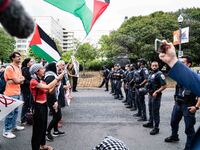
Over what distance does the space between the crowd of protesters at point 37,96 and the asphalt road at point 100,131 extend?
1.11ft

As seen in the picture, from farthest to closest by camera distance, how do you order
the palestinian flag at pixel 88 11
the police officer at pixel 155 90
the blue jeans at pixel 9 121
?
the police officer at pixel 155 90
the blue jeans at pixel 9 121
the palestinian flag at pixel 88 11

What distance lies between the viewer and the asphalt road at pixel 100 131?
21.3 feet

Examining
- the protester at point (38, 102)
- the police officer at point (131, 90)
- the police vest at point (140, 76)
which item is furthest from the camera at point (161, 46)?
the police officer at point (131, 90)

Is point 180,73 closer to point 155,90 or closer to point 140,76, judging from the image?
point 155,90

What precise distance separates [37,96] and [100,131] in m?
2.71

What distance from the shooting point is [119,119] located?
9.31 metres

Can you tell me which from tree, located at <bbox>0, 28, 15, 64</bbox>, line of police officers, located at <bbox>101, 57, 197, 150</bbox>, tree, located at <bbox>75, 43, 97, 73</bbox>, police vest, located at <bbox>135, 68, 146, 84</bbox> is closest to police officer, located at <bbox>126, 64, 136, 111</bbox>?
line of police officers, located at <bbox>101, 57, 197, 150</bbox>

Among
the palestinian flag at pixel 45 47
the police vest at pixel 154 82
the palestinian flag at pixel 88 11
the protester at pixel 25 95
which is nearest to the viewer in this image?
the palestinian flag at pixel 88 11

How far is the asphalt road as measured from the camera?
649cm

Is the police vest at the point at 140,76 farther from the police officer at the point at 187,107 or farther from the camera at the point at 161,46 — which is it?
the camera at the point at 161,46

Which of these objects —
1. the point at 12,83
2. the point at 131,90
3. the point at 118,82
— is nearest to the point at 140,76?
the point at 131,90

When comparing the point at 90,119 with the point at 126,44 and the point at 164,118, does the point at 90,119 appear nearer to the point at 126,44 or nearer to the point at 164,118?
the point at 164,118

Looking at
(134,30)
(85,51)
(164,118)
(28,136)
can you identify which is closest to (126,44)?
(134,30)

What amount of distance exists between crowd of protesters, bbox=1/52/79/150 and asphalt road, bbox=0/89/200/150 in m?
0.34
